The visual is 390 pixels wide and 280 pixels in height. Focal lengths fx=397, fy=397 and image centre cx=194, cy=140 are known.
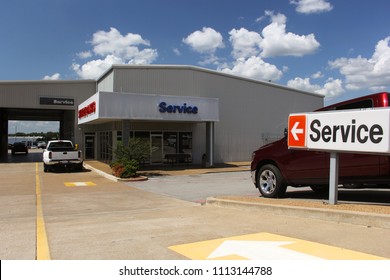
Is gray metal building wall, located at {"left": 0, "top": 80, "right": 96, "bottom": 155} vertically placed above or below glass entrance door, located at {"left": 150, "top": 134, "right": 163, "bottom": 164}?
above

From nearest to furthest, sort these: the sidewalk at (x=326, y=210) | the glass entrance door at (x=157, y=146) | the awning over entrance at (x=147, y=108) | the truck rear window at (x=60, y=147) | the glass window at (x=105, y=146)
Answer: the sidewalk at (x=326, y=210), the awning over entrance at (x=147, y=108), the truck rear window at (x=60, y=147), the glass entrance door at (x=157, y=146), the glass window at (x=105, y=146)

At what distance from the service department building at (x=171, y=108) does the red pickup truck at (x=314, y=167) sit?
12351 mm

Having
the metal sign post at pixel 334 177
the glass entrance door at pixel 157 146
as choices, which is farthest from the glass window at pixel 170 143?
the metal sign post at pixel 334 177

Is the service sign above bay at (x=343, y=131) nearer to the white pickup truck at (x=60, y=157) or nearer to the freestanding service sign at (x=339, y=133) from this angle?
the freestanding service sign at (x=339, y=133)

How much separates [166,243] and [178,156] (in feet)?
67.0

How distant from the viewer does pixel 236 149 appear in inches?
1180

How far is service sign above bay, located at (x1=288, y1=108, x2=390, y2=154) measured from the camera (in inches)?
259

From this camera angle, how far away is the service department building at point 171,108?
883 inches

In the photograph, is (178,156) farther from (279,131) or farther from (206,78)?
(279,131)

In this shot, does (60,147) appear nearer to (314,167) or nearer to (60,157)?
(60,157)

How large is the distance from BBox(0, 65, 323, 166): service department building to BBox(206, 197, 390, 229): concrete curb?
44.8 ft

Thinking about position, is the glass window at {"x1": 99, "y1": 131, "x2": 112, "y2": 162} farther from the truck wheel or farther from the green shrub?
the truck wheel

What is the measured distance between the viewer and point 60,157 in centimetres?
2181

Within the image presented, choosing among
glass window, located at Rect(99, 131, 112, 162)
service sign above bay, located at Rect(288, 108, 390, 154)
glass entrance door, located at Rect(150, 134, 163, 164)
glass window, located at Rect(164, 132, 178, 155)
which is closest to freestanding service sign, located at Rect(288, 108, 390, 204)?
service sign above bay, located at Rect(288, 108, 390, 154)
